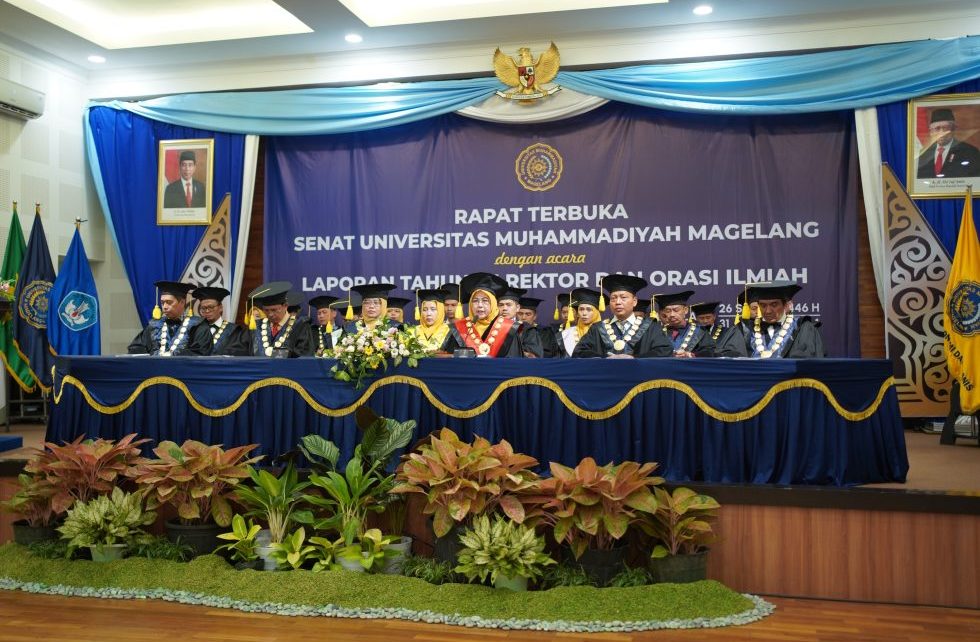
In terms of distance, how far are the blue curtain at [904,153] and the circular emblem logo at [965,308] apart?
0.62 metres

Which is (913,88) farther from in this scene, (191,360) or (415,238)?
(191,360)

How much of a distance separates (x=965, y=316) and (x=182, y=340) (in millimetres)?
5818

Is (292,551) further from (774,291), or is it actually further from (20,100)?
(20,100)

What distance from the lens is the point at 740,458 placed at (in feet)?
15.4

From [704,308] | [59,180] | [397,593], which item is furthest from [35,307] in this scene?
[704,308]

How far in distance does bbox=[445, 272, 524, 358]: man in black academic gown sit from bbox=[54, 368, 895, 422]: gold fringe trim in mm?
996

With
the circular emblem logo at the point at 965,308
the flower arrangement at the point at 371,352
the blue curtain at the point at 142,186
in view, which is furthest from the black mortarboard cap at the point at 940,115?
the blue curtain at the point at 142,186

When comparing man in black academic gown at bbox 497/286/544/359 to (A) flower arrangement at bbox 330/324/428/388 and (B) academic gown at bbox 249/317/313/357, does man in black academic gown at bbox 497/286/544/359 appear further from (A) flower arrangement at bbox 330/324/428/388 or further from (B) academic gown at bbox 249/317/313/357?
(B) academic gown at bbox 249/317/313/357

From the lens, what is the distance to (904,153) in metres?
7.84

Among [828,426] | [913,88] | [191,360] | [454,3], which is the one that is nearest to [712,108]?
[913,88]

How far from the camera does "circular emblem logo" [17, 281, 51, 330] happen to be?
809 centimetres

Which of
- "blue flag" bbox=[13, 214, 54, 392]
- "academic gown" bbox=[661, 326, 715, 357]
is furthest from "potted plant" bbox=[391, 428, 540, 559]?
"blue flag" bbox=[13, 214, 54, 392]

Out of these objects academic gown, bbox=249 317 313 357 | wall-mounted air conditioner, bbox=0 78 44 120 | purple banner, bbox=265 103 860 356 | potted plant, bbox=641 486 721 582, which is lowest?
potted plant, bbox=641 486 721 582

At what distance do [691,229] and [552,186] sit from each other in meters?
1.31
